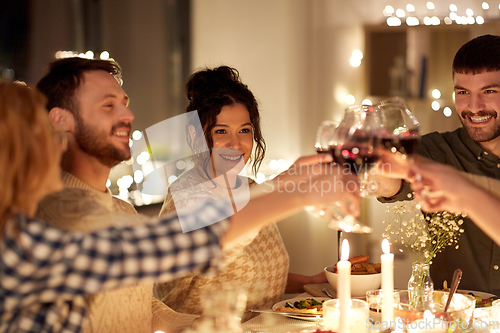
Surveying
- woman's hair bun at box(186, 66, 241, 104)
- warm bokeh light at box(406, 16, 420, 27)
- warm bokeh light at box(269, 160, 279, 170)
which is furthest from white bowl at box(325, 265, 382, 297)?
warm bokeh light at box(406, 16, 420, 27)

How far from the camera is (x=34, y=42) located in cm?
288

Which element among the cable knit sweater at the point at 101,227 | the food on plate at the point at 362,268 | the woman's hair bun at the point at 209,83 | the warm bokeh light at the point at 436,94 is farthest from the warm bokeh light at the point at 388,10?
the cable knit sweater at the point at 101,227

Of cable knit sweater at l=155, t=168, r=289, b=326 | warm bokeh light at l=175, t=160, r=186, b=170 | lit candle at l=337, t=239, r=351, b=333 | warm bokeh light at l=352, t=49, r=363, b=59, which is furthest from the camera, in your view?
warm bokeh light at l=352, t=49, r=363, b=59

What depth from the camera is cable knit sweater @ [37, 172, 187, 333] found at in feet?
3.41

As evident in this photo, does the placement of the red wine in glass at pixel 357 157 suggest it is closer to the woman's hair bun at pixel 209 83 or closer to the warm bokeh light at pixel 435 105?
the woman's hair bun at pixel 209 83

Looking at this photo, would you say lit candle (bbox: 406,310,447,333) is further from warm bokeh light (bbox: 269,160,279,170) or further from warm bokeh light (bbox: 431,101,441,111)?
warm bokeh light (bbox: 431,101,441,111)

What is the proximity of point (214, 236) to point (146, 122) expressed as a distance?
2714 mm

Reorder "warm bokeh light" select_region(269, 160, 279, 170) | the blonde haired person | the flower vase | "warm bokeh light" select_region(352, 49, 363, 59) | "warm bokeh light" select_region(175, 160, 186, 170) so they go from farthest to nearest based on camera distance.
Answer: "warm bokeh light" select_region(352, 49, 363, 59) < "warm bokeh light" select_region(269, 160, 279, 170) < "warm bokeh light" select_region(175, 160, 186, 170) < the flower vase < the blonde haired person

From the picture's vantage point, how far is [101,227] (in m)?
1.01

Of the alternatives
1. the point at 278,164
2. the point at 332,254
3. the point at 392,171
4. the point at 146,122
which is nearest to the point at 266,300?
the point at 392,171

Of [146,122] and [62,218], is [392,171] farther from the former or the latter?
[146,122]

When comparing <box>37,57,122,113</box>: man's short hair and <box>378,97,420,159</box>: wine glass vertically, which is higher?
<box>37,57,122,113</box>: man's short hair

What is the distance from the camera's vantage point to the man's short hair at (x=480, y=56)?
5.96 feet

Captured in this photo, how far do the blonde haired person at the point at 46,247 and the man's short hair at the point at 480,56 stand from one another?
1415 mm
